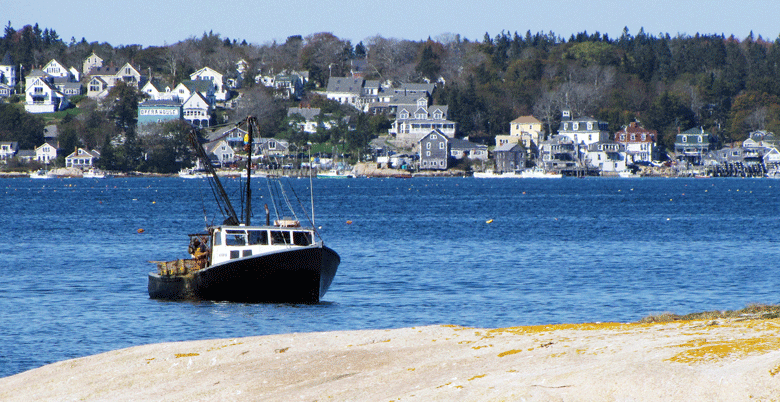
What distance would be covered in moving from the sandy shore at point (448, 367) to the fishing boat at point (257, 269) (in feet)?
49.3

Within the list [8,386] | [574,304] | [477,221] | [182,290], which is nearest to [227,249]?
[182,290]

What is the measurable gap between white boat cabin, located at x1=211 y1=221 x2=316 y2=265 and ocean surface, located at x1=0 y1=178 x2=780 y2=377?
1.74m

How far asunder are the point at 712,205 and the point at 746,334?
95813 mm

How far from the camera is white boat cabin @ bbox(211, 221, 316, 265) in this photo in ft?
107

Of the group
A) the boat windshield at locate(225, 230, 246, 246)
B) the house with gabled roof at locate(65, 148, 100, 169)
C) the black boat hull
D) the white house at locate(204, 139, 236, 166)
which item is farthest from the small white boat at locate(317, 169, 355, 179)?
the black boat hull

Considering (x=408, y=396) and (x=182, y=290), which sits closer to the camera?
(x=408, y=396)

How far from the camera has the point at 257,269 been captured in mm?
32156

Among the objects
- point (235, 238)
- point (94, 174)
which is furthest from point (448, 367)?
point (94, 174)

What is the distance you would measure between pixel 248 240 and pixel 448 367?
20195 millimetres

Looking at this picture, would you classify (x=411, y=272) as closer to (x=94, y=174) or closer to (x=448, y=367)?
(x=448, y=367)

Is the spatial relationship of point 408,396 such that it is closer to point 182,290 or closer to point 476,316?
point 476,316

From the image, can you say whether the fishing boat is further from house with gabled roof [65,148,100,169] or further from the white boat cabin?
house with gabled roof [65,148,100,169]

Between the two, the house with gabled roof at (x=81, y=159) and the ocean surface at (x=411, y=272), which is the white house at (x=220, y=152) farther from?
the ocean surface at (x=411, y=272)

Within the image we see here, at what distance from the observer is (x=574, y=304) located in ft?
105
